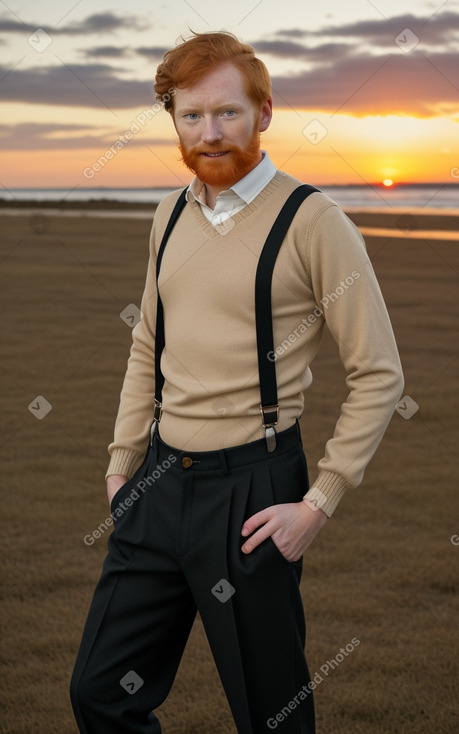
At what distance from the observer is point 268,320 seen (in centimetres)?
167

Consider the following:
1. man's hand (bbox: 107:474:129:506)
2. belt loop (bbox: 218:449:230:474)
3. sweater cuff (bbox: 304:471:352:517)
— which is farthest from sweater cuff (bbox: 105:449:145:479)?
sweater cuff (bbox: 304:471:352:517)

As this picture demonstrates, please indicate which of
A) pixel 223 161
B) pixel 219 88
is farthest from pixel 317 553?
pixel 219 88

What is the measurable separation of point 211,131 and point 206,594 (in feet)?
3.01

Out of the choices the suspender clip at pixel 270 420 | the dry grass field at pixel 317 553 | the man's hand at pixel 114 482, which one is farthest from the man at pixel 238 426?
the dry grass field at pixel 317 553

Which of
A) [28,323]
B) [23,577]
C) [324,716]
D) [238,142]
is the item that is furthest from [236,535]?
[28,323]

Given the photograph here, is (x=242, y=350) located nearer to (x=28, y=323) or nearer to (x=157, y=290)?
(x=157, y=290)

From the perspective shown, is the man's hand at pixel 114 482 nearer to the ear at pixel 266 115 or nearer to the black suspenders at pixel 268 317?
the black suspenders at pixel 268 317

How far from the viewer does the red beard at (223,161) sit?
68.3 inches

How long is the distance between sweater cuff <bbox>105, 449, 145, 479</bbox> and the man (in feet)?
0.74

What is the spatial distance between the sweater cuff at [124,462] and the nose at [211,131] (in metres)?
0.77

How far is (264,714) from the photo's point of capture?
174 cm

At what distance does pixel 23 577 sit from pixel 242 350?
7.43 ft

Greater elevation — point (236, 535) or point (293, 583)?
point (236, 535)

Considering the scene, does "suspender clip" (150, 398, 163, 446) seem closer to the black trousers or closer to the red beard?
the black trousers
